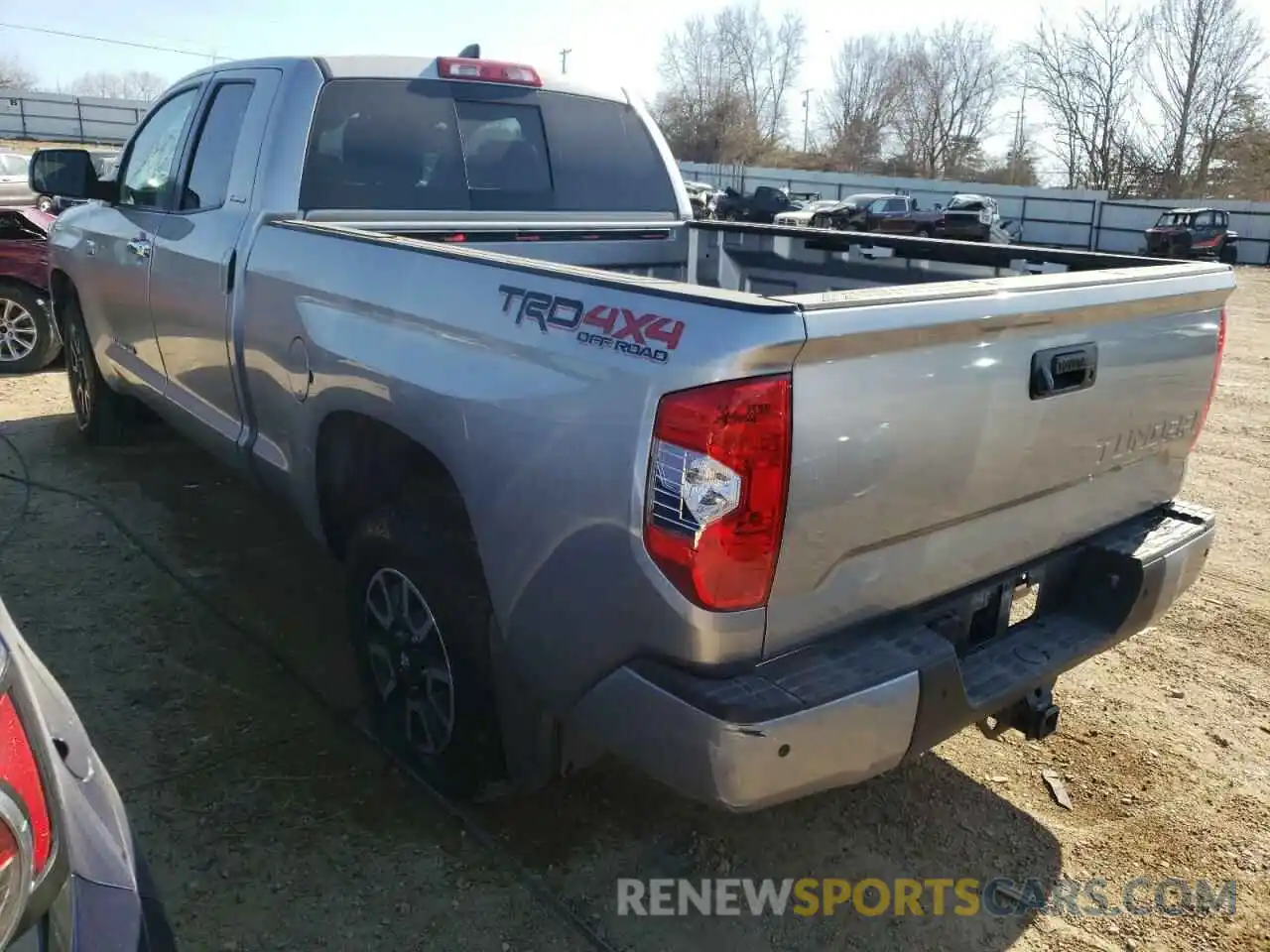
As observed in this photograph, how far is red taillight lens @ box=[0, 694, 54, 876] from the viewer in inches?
50.9

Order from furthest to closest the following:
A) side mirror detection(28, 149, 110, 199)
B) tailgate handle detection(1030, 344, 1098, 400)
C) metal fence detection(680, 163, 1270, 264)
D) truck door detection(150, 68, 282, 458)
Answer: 1. metal fence detection(680, 163, 1270, 264)
2. side mirror detection(28, 149, 110, 199)
3. truck door detection(150, 68, 282, 458)
4. tailgate handle detection(1030, 344, 1098, 400)

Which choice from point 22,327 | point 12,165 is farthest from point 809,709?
point 12,165

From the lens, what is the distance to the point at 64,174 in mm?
4758

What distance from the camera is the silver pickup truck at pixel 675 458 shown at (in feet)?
6.47

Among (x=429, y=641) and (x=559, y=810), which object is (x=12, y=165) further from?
(x=559, y=810)

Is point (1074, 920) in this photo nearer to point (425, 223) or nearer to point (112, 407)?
point (425, 223)

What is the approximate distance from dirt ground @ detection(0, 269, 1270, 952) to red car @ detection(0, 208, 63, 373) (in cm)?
468

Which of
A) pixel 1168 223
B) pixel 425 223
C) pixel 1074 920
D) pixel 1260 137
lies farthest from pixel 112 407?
pixel 1260 137

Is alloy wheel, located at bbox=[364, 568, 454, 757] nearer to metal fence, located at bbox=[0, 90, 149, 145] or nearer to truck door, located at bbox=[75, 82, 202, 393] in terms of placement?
truck door, located at bbox=[75, 82, 202, 393]

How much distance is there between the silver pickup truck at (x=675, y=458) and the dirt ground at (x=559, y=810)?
295 millimetres

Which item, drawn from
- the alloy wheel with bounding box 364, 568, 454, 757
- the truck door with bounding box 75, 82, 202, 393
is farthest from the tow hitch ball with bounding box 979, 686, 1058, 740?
the truck door with bounding box 75, 82, 202, 393

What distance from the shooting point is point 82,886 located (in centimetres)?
140

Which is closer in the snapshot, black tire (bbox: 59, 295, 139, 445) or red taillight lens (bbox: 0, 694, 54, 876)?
red taillight lens (bbox: 0, 694, 54, 876)

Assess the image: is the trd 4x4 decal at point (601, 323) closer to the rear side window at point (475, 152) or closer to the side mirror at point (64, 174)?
the rear side window at point (475, 152)
